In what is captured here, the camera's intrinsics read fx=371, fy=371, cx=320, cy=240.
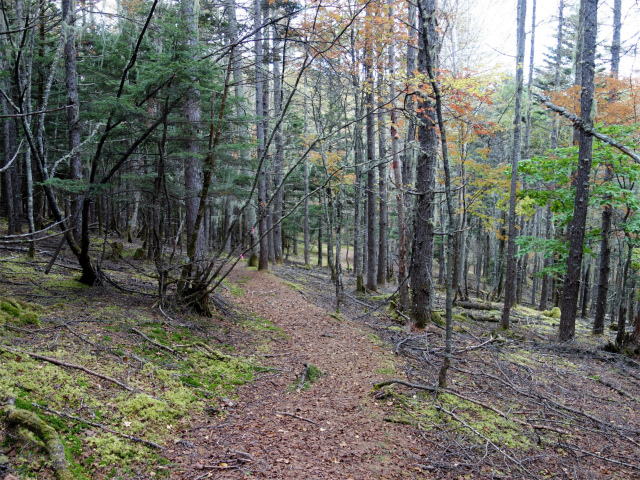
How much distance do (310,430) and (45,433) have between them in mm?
2539

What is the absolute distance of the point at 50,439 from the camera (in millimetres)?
2732

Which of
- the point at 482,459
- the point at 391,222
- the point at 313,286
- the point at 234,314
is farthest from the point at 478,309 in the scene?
the point at 391,222

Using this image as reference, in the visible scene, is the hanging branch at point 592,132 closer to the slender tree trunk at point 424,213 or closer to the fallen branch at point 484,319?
the slender tree trunk at point 424,213

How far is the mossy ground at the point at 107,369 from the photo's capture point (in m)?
2.99

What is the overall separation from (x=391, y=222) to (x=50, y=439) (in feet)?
100

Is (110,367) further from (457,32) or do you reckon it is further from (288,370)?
(457,32)

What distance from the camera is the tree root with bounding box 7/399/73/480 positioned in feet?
8.60

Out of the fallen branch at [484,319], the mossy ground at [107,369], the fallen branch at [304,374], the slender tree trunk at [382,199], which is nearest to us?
the mossy ground at [107,369]

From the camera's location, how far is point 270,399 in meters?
4.91

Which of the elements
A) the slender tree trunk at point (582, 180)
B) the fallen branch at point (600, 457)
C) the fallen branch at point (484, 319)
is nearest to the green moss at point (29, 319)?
the fallen branch at point (600, 457)

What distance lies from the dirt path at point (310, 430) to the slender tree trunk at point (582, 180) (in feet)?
18.3

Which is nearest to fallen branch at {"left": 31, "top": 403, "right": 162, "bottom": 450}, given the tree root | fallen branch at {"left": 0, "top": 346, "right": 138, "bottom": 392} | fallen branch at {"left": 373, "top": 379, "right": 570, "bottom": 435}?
the tree root

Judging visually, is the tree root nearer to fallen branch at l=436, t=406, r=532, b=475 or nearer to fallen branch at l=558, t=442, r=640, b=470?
fallen branch at l=436, t=406, r=532, b=475

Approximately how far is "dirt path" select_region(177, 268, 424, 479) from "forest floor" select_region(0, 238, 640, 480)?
0.02 meters
